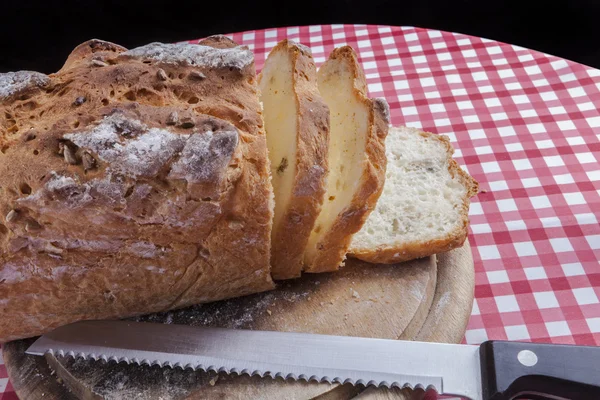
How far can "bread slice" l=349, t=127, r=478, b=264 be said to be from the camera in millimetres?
2508

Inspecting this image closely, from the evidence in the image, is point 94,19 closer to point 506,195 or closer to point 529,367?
point 506,195

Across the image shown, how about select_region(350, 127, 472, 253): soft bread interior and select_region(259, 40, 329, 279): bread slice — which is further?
select_region(350, 127, 472, 253): soft bread interior

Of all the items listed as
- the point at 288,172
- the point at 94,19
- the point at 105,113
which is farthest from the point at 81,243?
the point at 94,19

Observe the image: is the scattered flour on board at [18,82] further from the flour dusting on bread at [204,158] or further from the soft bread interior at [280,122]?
the soft bread interior at [280,122]

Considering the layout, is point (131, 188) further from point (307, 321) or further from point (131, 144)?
point (307, 321)

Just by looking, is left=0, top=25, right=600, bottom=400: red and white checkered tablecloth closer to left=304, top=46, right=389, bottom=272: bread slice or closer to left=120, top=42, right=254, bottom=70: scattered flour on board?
left=304, top=46, right=389, bottom=272: bread slice

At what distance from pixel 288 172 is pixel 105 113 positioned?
70 centimetres

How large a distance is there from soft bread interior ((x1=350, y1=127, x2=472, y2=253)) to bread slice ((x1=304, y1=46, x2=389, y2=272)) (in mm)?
170

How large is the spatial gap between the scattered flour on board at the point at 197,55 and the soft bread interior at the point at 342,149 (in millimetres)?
434

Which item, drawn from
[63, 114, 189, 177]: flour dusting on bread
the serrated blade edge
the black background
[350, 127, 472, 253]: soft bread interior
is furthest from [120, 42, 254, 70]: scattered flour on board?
the black background

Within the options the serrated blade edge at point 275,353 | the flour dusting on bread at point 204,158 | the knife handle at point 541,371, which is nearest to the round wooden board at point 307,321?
the serrated blade edge at point 275,353

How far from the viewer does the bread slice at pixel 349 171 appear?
2.30 m

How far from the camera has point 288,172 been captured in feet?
7.41

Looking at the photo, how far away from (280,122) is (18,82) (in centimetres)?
105
